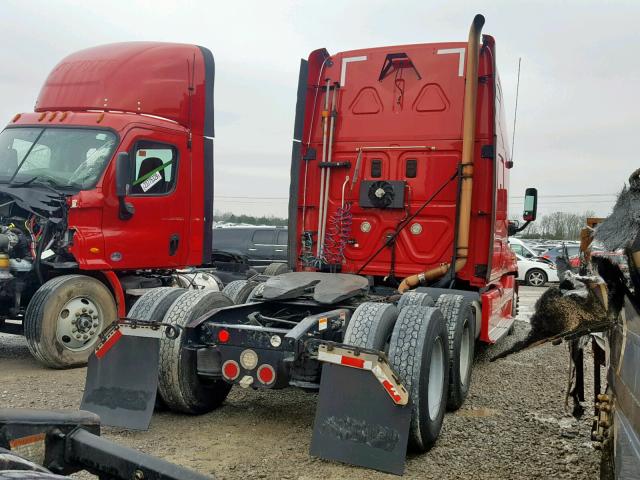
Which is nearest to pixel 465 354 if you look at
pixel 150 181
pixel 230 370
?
pixel 230 370

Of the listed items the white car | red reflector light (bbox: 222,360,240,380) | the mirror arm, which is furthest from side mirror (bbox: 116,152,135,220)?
the white car

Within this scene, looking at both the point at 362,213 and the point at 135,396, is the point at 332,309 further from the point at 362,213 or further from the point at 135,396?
the point at 362,213

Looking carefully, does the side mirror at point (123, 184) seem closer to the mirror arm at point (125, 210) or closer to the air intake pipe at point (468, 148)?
the mirror arm at point (125, 210)

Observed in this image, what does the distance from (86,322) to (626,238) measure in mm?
5774

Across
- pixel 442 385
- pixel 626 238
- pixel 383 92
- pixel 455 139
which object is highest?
pixel 383 92

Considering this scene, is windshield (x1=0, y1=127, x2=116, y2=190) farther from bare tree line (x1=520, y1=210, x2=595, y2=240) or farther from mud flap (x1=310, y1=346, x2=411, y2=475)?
bare tree line (x1=520, y1=210, x2=595, y2=240)

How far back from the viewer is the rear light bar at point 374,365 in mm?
3605

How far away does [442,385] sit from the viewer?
452cm

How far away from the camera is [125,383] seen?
4391 mm

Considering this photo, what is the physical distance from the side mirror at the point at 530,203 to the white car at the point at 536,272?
539 inches

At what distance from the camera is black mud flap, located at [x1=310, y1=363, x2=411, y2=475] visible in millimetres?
3605

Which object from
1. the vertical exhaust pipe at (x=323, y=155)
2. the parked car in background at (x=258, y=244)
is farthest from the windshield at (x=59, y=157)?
the parked car in background at (x=258, y=244)

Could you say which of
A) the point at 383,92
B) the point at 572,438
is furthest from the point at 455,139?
the point at 572,438

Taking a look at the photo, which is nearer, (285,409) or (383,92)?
(285,409)
